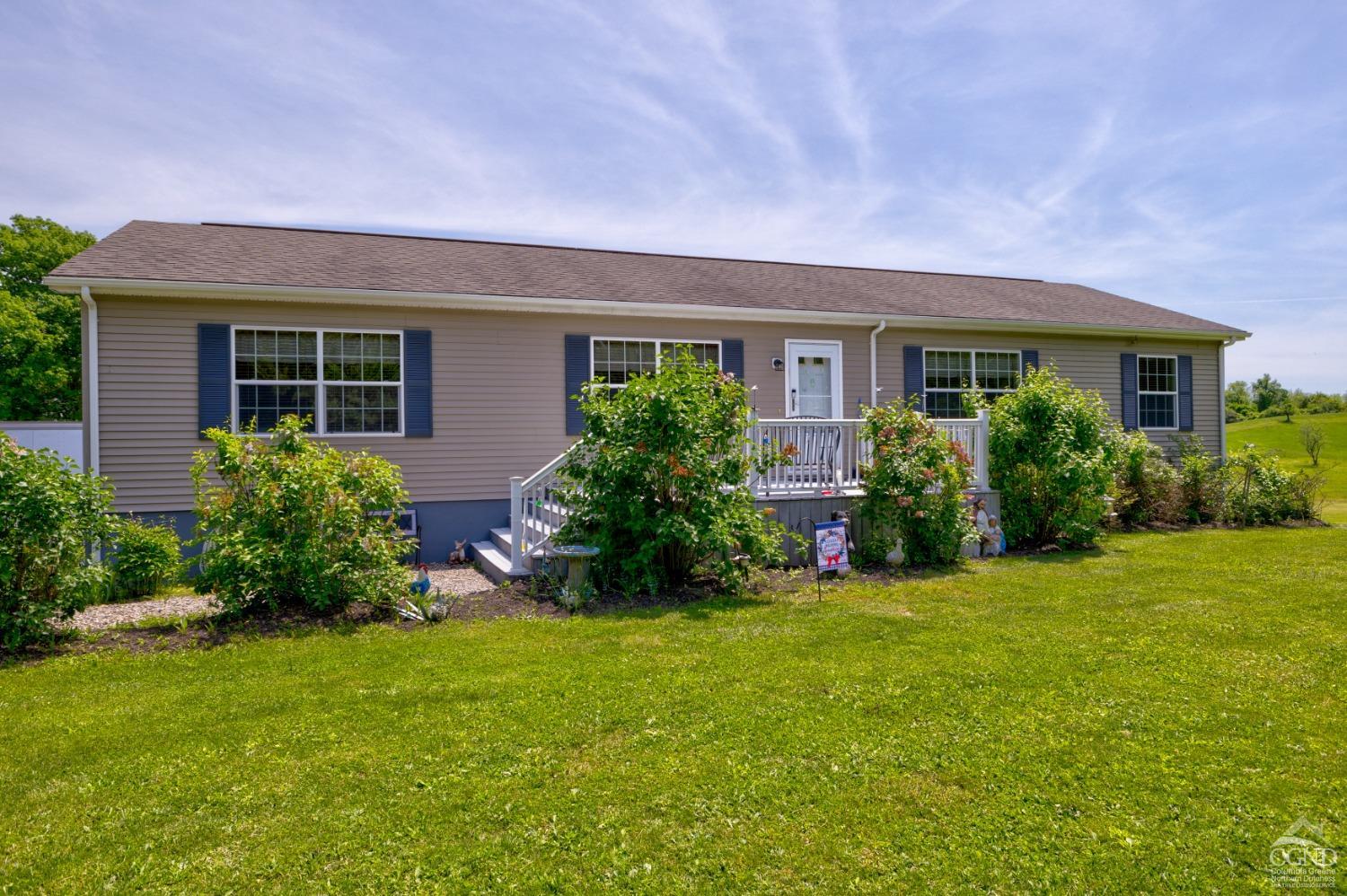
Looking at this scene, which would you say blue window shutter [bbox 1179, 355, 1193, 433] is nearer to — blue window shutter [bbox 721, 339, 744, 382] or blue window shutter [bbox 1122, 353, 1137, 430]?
blue window shutter [bbox 1122, 353, 1137, 430]

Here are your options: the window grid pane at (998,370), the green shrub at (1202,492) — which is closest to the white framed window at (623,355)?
the window grid pane at (998,370)

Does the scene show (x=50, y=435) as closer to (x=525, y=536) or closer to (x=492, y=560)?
Result: (x=492, y=560)

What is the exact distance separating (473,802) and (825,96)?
1070 cm

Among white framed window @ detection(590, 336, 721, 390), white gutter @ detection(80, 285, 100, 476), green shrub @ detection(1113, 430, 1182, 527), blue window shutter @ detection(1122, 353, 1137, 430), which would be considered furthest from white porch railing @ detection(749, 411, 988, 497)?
white gutter @ detection(80, 285, 100, 476)

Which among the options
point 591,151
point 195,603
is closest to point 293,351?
point 195,603

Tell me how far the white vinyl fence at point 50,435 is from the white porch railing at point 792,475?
31.4ft

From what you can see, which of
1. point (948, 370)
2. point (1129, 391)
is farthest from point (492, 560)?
point (1129, 391)

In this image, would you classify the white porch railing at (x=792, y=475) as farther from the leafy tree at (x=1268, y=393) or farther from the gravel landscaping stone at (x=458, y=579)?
the leafy tree at (x=1268, y=393)

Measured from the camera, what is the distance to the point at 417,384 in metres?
9.47

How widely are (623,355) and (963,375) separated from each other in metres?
6.03

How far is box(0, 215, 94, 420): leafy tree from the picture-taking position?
2577cm

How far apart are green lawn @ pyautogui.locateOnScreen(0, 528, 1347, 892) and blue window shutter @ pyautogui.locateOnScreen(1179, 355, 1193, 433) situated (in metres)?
9.29

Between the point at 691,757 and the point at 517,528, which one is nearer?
the point at 691,757

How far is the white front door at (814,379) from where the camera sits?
36.8 feet
